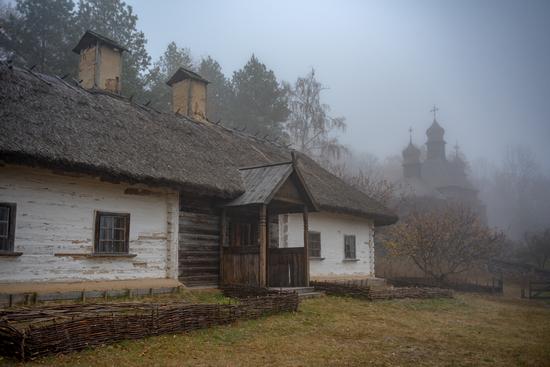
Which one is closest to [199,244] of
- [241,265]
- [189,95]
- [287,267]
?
[241,265]

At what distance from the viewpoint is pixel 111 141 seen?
38.8 ft

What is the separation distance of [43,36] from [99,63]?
44.0 feet

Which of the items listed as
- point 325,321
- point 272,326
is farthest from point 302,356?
point 325,321

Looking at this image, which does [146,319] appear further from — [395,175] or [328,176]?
[395,175]

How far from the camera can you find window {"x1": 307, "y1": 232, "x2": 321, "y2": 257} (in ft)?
57.6

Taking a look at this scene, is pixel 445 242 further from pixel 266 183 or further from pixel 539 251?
pixel 539 251

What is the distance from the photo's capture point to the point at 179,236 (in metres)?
13.0

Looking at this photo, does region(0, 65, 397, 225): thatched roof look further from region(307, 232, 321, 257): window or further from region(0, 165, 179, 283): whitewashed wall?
region(307, 232, 321, 257): window

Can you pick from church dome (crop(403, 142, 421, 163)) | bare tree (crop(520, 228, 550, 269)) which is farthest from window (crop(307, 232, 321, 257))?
church dome (crop(403, 142, 421, 163))

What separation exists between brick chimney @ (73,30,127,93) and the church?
41314mm

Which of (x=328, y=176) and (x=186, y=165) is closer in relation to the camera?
(x=186, y=165)

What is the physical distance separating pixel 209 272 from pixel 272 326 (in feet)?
15.8

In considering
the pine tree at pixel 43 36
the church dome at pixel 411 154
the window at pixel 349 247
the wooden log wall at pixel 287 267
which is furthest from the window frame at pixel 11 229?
the church dome at pixel 411 154

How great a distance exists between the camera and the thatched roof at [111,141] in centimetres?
1004
